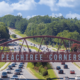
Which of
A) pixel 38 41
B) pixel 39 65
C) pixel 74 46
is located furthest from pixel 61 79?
pixel 38 41

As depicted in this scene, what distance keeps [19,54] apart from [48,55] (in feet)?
22.0

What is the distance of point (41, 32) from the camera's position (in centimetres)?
17738

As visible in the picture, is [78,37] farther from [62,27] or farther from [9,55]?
[9,55]

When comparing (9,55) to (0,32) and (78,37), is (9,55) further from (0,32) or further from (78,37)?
(78,37)

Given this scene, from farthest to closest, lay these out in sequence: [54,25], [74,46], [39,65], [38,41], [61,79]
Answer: [54,25], [38,41], [74,46], [39,65], [61,79]

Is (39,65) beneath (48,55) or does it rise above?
beneath

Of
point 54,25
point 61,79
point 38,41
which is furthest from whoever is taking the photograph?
point 54,25

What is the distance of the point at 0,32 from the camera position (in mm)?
132875

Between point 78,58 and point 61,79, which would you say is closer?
point 78,58

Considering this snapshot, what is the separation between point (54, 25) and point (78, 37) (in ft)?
127

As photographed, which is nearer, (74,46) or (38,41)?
(74,46)

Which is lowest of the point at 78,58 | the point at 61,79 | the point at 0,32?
the point at 61,79

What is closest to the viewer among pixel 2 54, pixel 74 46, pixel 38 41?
pixel 2 54

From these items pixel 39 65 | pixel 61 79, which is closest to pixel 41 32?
pixel 39 65
